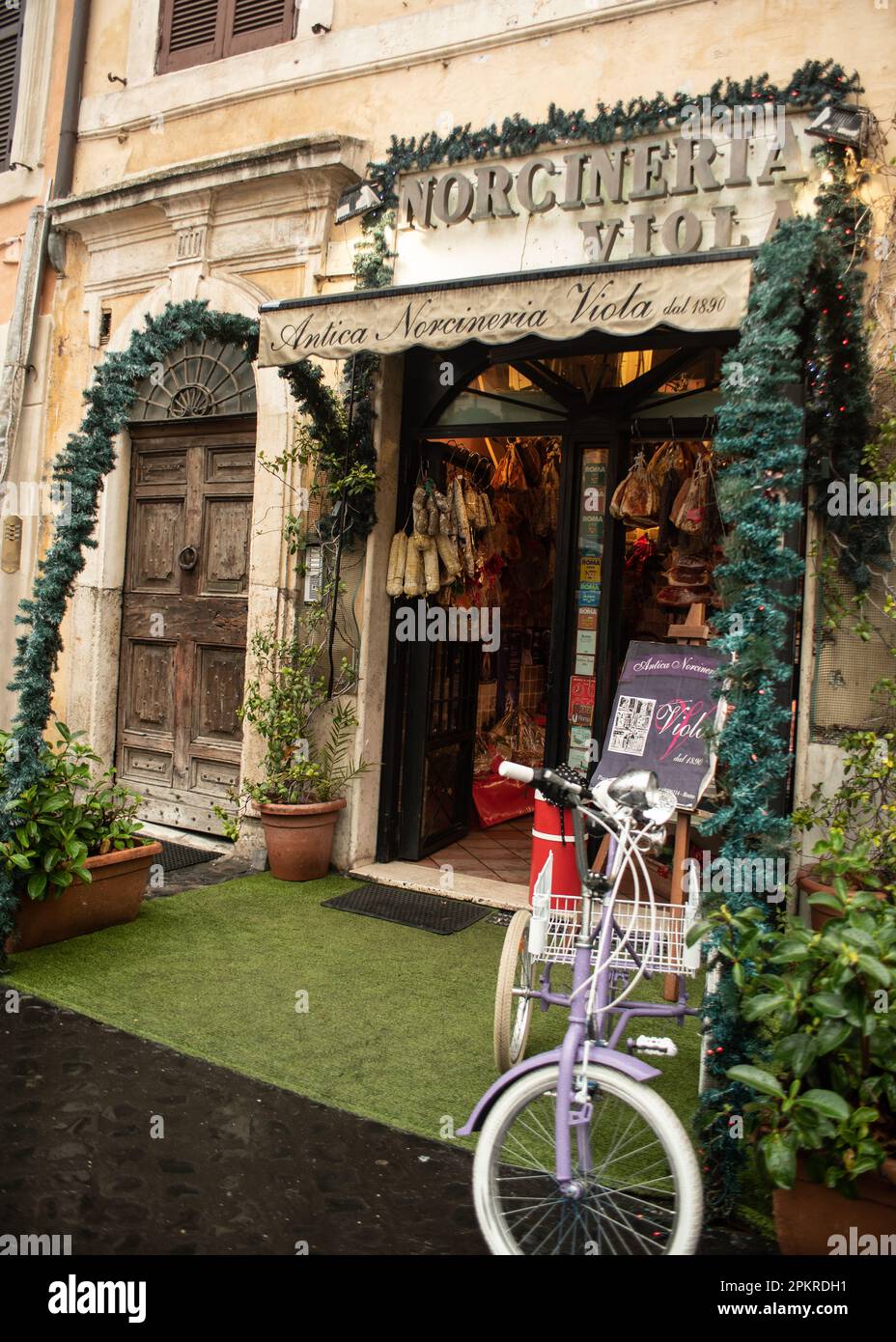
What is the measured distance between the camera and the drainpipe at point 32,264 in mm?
7887

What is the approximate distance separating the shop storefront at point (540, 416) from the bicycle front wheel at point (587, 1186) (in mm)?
2900

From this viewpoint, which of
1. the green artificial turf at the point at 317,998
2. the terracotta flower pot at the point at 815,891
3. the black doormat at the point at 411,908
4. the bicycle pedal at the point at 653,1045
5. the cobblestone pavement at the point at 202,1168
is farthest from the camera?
the black doormat at the point at 411,908

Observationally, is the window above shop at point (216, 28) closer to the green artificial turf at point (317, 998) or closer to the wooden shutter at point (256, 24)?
the wooden shutter at point (256, 24)

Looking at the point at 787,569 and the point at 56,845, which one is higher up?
the point at 787,569

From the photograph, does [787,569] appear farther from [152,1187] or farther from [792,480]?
[152,1187]

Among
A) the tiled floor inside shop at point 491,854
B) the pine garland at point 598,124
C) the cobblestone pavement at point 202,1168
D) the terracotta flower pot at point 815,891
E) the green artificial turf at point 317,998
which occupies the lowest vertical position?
the cobblestone pavement at point 202,1168

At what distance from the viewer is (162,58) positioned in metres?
7.53

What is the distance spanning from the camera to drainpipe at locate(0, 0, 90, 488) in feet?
25.9

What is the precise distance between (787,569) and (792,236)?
1.11 m

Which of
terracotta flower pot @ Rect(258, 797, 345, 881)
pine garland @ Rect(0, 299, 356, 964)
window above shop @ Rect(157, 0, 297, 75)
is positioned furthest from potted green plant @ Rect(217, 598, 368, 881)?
window above shop @ Rect(157, 0, 297, 75)

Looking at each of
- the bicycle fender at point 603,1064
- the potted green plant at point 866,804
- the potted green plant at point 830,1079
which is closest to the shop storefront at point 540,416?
the potted green plant at point 866,804

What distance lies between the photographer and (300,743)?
249 inches

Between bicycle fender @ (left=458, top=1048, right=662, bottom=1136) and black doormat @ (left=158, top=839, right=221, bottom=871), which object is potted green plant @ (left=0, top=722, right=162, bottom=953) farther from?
bicycle fender @ (left=458, top=1048, right=662, bottom=1136)
